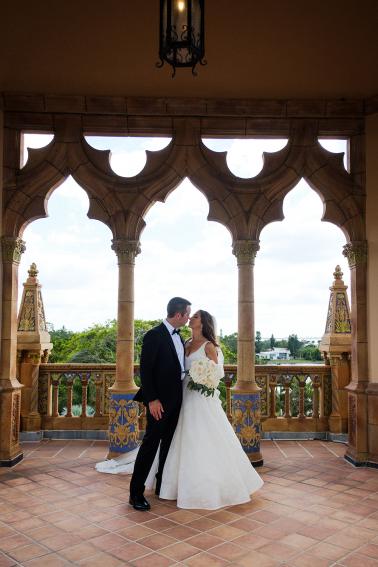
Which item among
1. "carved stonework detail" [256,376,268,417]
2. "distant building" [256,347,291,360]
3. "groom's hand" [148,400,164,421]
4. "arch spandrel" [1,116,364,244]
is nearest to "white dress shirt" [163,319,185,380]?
"groom's hand" [148,400,164,421]

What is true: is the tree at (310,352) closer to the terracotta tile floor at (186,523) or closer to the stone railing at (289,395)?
the stone railing at (289,395)

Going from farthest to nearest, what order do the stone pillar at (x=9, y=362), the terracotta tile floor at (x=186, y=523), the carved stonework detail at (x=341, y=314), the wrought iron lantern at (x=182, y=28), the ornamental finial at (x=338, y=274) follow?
the ornamental finial at (x=338, y=274) < the carved stonework detail at (x=341, y=314) < the stone pillar at (x=9, y=362) < the terracotta tile floor at (x=186, y=523) < the wrought iron lantern at (x=182, y=28)

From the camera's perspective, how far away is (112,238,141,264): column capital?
560 centimetres

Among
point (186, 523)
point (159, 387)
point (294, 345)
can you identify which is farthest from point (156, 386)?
point (294, 345)

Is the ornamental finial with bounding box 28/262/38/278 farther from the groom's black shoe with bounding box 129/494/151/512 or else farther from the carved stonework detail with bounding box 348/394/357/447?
the carved stonework detail with bounding box 348/394/357/447

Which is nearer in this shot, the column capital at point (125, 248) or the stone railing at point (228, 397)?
the column capital at point (125, 248)

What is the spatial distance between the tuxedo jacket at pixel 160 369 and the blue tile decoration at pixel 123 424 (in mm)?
1458

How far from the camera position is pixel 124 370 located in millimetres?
5484

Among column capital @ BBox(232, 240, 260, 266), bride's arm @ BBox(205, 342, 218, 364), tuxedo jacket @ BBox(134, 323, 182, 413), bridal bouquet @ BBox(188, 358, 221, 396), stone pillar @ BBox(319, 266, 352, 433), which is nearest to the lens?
tuxedo jacket @ BBox(134, 323, 182, 413)

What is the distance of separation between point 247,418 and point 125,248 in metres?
2.21

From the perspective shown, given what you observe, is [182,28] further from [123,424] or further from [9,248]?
[123,424]

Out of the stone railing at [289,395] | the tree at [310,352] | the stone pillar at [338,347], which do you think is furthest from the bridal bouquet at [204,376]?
the tree at [310,352]

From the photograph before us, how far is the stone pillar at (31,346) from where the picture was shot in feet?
20.9

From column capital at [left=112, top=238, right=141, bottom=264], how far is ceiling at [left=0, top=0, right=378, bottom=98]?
1.58 m
